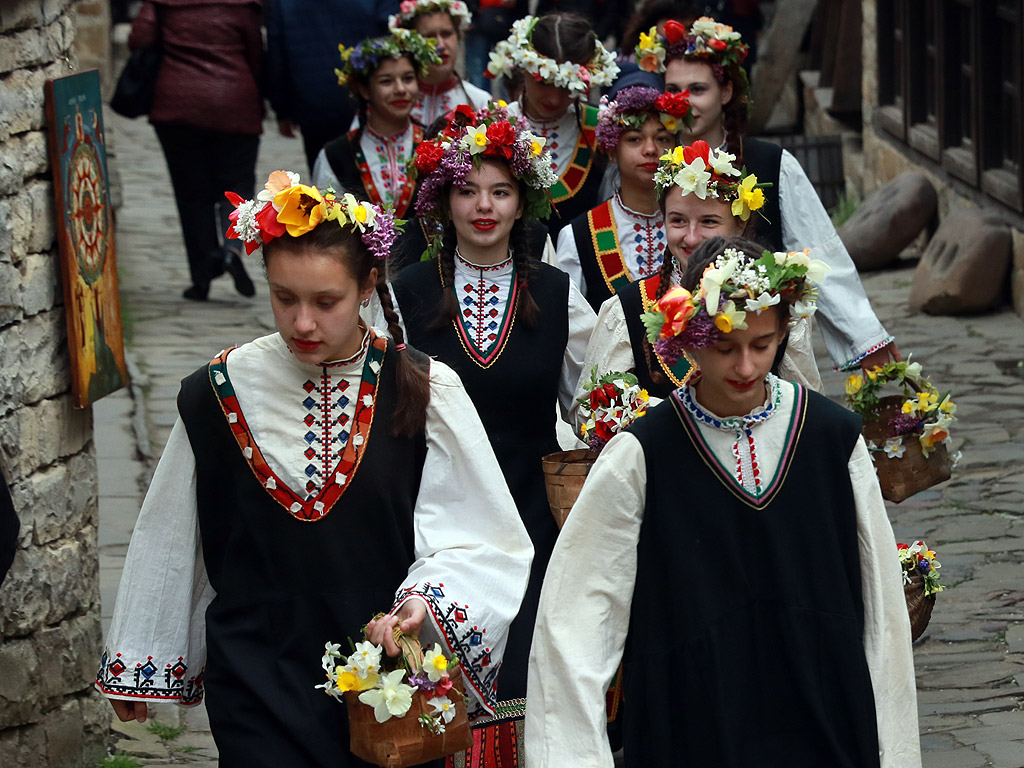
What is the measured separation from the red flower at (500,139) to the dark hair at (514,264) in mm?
29

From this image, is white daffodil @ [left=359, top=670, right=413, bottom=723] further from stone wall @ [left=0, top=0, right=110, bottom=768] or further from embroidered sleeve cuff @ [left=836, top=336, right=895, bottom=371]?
embroidered sleeve cuff @ [left=836, top=336, right=895, bottom=371]

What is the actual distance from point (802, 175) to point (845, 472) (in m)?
2.31

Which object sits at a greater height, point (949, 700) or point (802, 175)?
point (802, 175)

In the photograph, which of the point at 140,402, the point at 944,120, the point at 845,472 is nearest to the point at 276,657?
the point at 845,472

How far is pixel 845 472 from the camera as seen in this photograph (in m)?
3.23

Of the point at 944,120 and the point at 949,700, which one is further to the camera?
the point at 944,120

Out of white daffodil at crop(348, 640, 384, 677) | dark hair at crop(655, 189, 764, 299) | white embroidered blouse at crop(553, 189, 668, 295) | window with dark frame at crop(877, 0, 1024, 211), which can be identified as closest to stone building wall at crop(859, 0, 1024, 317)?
window with dark frame at crop(877, 0, 1024, 211)

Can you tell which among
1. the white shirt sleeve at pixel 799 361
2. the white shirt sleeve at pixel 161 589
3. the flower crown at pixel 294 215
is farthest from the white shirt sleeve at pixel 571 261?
the white shirt sleeve at pixel 161 589

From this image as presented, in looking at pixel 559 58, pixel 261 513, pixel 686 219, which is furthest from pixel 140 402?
pixel 261 513

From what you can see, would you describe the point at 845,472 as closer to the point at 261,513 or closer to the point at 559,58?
the point at 261,513

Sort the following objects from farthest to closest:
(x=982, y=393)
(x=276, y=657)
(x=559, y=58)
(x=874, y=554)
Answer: (x=982, y=393) < (x=559, y=58) < (x=276, y=657) < (x=874, y=554)

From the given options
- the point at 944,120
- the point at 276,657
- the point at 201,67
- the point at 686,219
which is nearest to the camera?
the point at 276,657

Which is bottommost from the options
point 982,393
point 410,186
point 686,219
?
point 982,393

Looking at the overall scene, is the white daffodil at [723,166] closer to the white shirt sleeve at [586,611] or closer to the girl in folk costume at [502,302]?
the girl in folk costume at [502,302]
